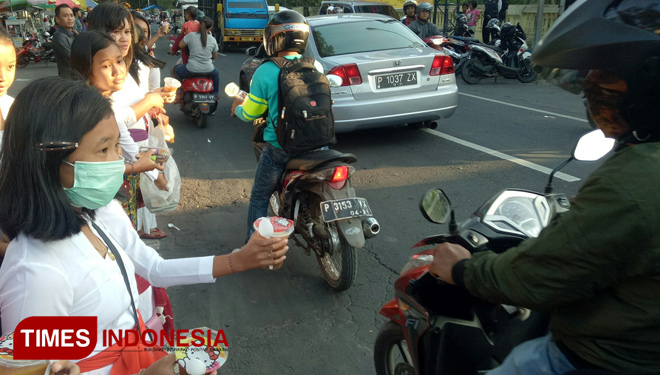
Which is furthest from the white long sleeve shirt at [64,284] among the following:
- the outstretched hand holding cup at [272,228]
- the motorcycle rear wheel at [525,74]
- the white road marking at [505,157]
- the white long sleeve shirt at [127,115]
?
the motorcycle rear wheel at [525,74]

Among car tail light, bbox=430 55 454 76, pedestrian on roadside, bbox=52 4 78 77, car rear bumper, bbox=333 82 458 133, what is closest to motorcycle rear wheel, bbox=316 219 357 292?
pedestrian on roadside, bbox=52 4 78 77

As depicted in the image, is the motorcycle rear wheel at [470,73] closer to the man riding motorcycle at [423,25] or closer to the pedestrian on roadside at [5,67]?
the man riding motorcycle at [423,25]

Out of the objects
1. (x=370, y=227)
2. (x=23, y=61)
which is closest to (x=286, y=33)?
(x=370, y=227)

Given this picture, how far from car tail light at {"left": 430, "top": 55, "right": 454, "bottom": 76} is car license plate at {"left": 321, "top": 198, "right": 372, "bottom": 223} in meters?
4.16

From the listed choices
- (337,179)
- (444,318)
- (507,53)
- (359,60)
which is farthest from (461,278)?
(507,53)

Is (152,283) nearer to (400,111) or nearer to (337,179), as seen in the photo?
(337,179)

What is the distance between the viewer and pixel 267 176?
4074mm

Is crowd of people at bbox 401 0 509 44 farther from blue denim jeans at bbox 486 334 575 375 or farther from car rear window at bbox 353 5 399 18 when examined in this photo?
blue denim jeans at bbox 486 334 575 375

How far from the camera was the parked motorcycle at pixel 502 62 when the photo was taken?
12.2 meters

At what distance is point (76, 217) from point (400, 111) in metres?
5.82

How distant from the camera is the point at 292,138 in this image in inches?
147

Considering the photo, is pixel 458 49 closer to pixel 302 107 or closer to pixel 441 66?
pixel 441 66

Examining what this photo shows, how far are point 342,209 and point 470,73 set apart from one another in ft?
32.4

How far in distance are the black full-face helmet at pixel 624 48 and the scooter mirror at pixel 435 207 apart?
592 millimetres
